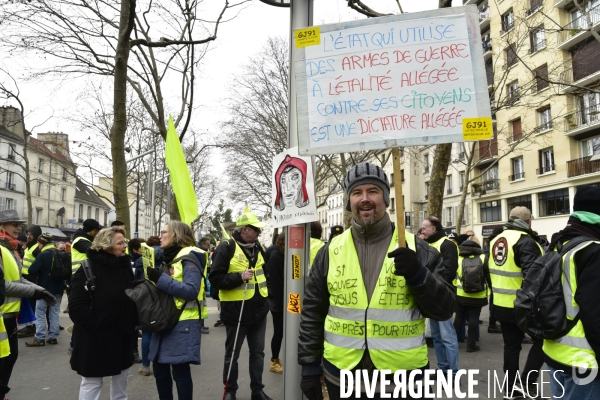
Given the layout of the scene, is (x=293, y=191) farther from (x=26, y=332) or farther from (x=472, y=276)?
(x=26, y=332)

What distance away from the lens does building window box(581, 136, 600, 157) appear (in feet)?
86.3

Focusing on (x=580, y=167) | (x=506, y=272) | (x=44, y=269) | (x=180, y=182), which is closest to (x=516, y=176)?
(x=580, y=167)

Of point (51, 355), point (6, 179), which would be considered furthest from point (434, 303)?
point (6, 179)

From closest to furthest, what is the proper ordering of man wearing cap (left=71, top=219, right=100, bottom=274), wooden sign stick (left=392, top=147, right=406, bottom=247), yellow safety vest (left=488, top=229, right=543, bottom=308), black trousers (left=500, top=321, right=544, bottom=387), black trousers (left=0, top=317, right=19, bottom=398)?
wooden sign stick (left=392, top=147, right=406, bottom=247) < black trousers (left=500, top=321, right=544, bottom=387) < black trousers (left=0, top=317, right=19, bottom=398) < yellow safety vest (left=488, top=229, right=543, bottom=308) < man wearing cap (left=71, top=219, right=100, bottom=274)

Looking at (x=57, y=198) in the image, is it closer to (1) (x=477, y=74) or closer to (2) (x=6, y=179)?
(2) (x=6, y=179)

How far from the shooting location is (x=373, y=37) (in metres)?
2.85

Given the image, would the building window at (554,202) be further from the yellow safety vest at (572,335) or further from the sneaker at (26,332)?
the yellow safety vest at (572,335)

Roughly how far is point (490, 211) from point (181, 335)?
35.8 meters

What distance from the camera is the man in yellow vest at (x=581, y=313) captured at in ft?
8.32

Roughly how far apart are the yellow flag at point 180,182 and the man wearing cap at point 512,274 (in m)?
3.59

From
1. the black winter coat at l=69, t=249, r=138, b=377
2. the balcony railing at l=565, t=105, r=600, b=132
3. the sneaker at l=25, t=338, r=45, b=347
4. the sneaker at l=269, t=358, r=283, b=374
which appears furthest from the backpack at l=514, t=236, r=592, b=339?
the balcony railing at l=565, t=105, r=600, b=132

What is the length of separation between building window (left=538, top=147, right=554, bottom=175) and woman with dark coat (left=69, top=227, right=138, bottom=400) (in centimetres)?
3105

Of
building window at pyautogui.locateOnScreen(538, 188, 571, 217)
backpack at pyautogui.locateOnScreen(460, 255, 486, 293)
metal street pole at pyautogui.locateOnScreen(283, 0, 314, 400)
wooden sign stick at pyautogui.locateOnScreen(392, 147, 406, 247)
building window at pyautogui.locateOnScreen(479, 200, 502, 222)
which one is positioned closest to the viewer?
wooden sign stick at pyautogui.locateOnScreen(392, 147, 406, 247)

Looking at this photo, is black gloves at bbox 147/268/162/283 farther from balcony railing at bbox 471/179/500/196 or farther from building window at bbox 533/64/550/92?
balcony railing at bbox 471/179/500/196
